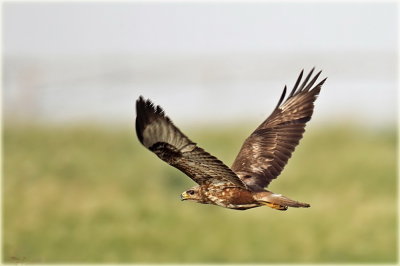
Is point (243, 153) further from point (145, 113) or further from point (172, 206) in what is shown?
point (172, 206)

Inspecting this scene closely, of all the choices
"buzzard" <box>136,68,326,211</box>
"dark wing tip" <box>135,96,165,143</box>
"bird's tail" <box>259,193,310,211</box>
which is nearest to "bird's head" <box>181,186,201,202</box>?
"buzzard" <box>136,68,326,211</box>

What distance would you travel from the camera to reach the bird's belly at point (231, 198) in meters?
8.01

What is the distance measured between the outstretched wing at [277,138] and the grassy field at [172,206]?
162 inches

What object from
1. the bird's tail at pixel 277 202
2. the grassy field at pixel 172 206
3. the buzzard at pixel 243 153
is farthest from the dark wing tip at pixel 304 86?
the grassy field at pixel 172 206

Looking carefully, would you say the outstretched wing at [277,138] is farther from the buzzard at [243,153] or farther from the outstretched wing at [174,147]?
the outstretched wing at [174,147]

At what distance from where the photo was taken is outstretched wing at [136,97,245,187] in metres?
7.09

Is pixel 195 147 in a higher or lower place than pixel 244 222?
higher

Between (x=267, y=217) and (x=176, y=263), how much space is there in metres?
1.93

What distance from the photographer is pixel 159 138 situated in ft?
23.9

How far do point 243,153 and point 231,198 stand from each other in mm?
1068

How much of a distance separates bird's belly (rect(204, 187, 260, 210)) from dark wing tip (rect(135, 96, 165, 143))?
3.44ft

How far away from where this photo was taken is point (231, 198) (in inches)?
316

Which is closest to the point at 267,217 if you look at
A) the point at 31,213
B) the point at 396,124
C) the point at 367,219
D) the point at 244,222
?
the point at 244,222

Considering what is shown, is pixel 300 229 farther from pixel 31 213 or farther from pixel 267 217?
pixel 31 213
